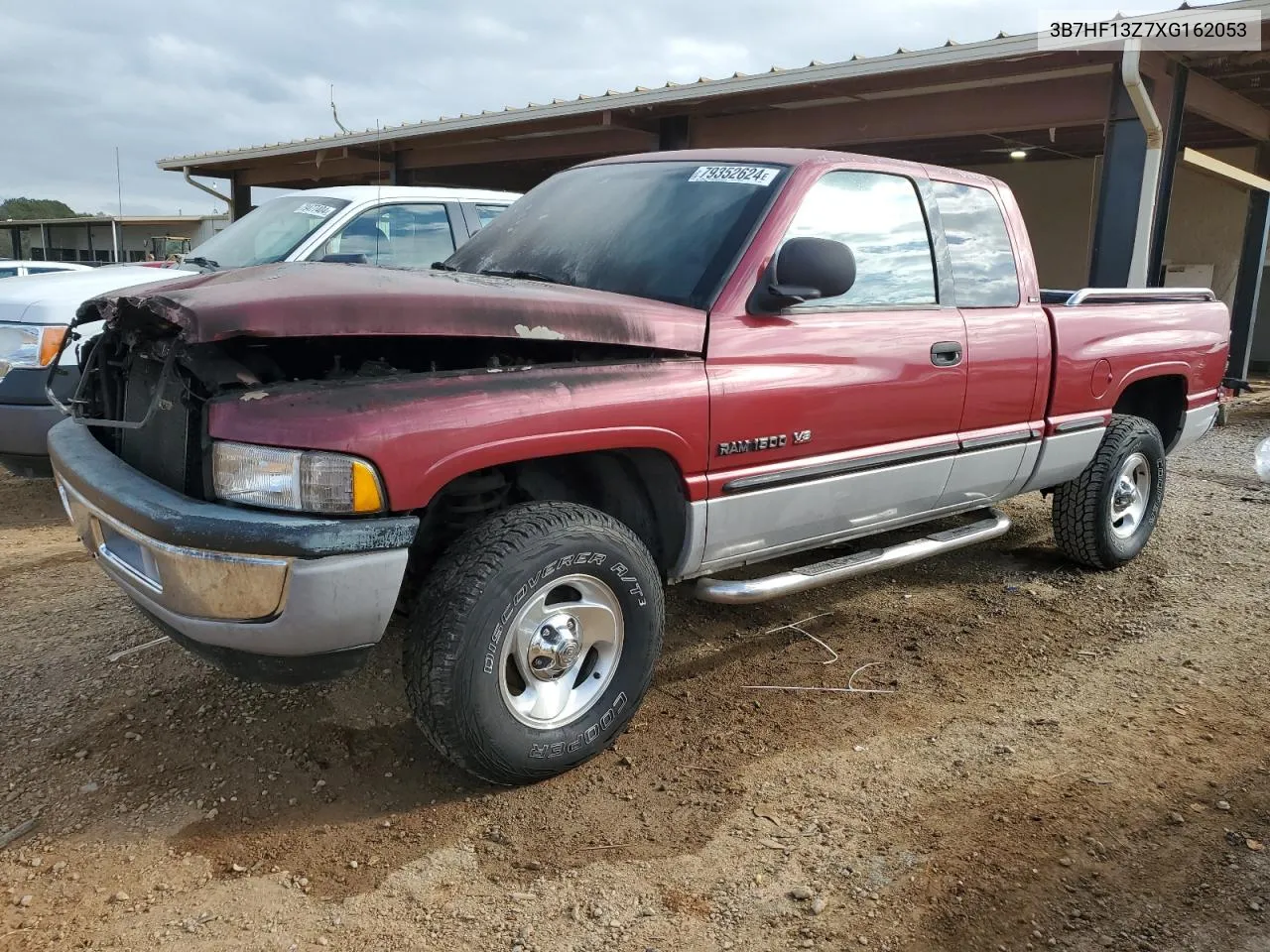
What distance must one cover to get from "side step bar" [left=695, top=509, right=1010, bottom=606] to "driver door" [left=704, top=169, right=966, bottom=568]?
104 mm

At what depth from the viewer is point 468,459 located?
2.57 m

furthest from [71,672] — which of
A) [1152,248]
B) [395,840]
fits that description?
[1152,248]

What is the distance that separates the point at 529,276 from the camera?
12.1ft

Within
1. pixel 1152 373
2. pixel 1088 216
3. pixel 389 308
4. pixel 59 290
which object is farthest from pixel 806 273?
pixel 1088 216

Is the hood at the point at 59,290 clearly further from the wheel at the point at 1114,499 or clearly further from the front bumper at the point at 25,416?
the wheel at the point at 1114,499

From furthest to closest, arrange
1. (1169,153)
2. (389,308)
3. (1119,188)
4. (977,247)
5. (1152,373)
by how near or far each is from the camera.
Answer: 1. (1169,153)
2. (1119,188)
3. (1152,373)
4. (977,247)
5. (389,308)

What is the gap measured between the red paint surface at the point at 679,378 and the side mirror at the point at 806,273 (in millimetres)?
86

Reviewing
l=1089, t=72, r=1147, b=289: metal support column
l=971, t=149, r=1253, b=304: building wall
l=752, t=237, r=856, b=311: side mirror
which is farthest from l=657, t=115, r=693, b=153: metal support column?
l=752, t=237, r=856, b=311: side mirror

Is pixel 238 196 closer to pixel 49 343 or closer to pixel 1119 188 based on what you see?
pixel 49 343

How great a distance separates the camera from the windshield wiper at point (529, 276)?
355cm

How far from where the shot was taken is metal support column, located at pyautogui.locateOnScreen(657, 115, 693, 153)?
38.6 feet

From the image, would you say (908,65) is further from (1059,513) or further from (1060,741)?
(1060,741)

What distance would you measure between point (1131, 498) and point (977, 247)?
1.98 metres

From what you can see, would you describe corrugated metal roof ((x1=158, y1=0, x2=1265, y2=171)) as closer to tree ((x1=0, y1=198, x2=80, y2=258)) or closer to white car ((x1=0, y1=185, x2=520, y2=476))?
white car ((x1=0, y1=185, x2=520, y2=476))
